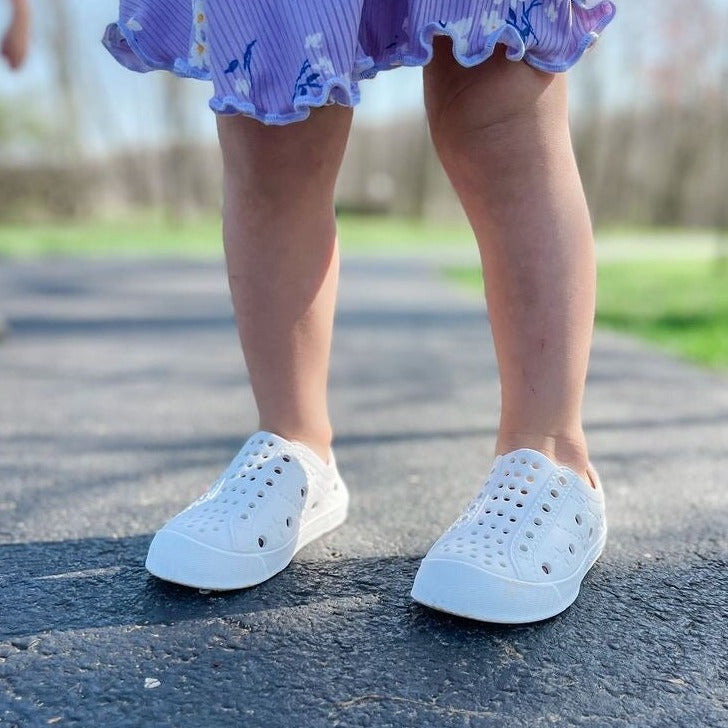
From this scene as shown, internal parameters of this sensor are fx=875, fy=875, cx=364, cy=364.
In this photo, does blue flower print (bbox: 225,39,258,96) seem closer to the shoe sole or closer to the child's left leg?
the child's left leg

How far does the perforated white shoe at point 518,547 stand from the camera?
805 mm

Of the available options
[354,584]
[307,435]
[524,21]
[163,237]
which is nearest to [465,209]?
[524,21]

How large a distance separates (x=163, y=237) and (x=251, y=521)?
11.0 m

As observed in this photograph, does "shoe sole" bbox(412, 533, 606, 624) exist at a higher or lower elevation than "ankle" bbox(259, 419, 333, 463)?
lower

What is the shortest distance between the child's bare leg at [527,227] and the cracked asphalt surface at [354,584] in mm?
207

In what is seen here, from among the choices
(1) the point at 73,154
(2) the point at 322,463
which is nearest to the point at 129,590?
(2) the point at 322,463

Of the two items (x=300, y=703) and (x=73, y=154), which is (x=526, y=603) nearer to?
(x=300, y=703)

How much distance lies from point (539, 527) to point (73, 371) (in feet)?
6.11

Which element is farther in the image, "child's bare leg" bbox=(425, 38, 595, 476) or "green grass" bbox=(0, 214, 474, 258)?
"green grass" bbox=(0, 214, 474, 258)

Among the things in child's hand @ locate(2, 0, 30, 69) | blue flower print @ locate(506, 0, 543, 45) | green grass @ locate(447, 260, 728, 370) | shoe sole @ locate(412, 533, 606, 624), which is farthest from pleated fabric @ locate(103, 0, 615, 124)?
green grass @ locate(447, 260, 728, 370)

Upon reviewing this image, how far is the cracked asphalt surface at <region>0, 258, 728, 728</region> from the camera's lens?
27.3 inches

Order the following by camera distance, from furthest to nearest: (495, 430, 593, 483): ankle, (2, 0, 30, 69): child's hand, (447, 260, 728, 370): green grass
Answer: (447, 260, 728, 370): green grass, (2, 0, 30, 69): child's hand, (495, 430, 593, 483): ankle

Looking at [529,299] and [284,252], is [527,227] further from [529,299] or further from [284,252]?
[284,252]

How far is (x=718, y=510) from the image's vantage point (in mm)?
1200
